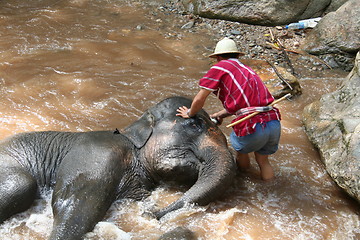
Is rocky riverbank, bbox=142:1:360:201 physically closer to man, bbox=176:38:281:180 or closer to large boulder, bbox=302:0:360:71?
large boulder, bbox=302:0:360:71

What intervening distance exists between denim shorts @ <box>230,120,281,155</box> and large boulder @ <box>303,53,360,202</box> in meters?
0.77

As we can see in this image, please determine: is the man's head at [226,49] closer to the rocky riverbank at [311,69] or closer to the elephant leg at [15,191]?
the rocky riverbank at [311,69]

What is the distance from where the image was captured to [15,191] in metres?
3.34

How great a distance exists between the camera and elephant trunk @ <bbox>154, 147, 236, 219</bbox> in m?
3.37

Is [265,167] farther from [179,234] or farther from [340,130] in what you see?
[179,234]

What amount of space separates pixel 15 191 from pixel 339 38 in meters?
6.53

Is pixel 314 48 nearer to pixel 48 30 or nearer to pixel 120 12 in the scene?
pixel 120 12

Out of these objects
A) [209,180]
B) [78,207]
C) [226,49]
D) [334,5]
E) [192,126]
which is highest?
[226,49]

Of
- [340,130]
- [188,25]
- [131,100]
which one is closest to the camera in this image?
[340,130]

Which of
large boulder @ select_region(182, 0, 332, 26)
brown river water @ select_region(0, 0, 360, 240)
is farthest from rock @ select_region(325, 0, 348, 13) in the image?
Answer: brown river water @ select_region(0, 0, 360, 240)

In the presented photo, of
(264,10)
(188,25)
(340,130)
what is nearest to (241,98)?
(340,130)

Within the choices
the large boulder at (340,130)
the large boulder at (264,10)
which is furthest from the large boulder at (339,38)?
the large boulder at (340,130)

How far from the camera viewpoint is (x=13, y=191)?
3.33 meters

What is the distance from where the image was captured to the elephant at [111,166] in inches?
131
